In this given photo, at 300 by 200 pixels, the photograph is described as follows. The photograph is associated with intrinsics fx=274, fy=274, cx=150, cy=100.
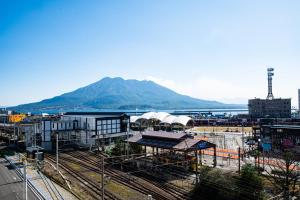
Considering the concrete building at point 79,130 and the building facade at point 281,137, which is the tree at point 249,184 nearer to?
the building facade at point 281,137

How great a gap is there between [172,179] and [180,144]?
6.31 metres

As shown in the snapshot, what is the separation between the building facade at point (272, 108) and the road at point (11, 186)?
125 meters

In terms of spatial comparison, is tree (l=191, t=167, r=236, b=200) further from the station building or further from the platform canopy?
the station building

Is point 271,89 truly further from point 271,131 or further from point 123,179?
point 123,179

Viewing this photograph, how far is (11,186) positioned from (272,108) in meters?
138

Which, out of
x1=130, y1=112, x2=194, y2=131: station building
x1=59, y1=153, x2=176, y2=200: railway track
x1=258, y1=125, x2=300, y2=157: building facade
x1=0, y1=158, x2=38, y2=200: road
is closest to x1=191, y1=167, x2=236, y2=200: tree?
x1=59, y1=153, x2=176, y2=200: railway track

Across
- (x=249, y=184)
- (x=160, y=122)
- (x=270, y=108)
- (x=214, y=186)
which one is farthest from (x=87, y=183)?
(x=270, y=108)

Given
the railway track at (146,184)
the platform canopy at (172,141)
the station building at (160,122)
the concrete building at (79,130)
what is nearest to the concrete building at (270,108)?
the station building at (160,122)

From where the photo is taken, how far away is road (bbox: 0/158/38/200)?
1128 inches

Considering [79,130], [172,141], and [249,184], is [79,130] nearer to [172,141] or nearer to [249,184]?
[172,141]

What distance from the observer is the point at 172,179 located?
114ft

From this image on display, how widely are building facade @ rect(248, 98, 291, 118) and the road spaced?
125m

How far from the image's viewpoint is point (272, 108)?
143500mm

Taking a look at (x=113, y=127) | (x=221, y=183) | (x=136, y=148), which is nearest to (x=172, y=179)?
(x=221, y=183)
